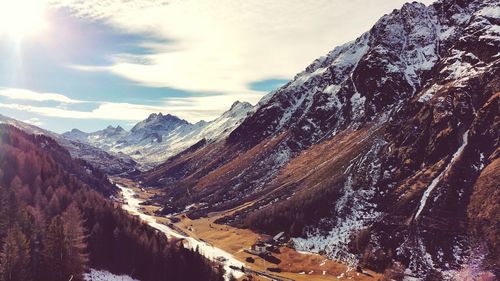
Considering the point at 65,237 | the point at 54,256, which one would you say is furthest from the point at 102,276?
the point at 54,256

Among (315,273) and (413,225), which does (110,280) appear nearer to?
(315,273)

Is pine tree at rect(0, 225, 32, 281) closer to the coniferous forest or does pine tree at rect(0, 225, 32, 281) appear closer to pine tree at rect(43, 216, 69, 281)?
the coniferous forest

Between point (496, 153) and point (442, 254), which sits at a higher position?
point (496, 153)

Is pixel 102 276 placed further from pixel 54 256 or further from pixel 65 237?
pixel 54 256

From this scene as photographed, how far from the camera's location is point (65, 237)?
88.4m

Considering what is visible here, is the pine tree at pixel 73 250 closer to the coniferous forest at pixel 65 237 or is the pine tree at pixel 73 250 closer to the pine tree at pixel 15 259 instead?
the coniferous forest at pixel 65 237

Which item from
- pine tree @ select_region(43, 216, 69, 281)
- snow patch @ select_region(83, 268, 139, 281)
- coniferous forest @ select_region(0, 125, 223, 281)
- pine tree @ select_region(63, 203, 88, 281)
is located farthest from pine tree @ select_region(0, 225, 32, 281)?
snow patch @ select_region(83, 268, 139, 281)

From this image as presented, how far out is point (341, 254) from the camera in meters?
194

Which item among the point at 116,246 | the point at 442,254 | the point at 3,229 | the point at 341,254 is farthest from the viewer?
the point at 341,254

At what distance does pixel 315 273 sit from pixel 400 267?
31745 mm

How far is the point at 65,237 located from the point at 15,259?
12.5 m

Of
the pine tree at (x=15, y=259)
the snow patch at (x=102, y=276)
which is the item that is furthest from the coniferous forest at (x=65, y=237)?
the snow patch at (x=102, y=276)

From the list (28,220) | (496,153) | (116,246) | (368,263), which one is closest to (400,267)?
(368,263)

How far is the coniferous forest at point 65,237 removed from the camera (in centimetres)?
8462
